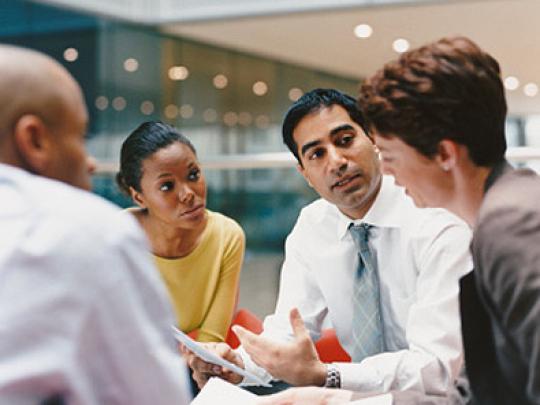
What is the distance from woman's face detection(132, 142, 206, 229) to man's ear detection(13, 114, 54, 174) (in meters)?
1.31

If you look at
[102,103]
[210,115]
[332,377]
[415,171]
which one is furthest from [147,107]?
[415,171]

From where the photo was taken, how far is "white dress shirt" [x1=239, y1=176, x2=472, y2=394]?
6.01ft

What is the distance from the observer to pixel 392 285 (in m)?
2.16

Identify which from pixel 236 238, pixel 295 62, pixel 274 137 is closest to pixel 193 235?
pixel 236 238

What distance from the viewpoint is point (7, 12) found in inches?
316

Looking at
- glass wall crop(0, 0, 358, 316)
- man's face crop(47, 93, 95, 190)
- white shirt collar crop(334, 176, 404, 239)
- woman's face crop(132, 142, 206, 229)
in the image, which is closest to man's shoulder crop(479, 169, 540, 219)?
man's face crop(47, 93, 95, 190)

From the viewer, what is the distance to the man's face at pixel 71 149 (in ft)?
Answer: 3.49

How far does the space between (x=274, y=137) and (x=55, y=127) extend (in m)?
7.76

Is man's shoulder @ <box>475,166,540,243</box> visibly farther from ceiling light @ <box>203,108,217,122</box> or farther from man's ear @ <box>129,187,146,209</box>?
ceiling light @ <box>203,108,217,122</box>

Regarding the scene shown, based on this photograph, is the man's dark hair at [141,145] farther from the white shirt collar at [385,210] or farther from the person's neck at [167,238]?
the white shirt collar at [385,210]

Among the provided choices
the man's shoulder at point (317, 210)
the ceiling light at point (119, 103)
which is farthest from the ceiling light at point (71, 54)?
the man's shoulder at point (317, 210)

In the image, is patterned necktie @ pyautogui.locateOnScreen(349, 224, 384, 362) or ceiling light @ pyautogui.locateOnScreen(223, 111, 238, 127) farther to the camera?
ceiling light @ pyautogui.locateOnScreen(223, 111, 238, 127)

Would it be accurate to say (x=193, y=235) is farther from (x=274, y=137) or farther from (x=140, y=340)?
(x=274, y=137)

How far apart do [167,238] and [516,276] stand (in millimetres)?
1457
